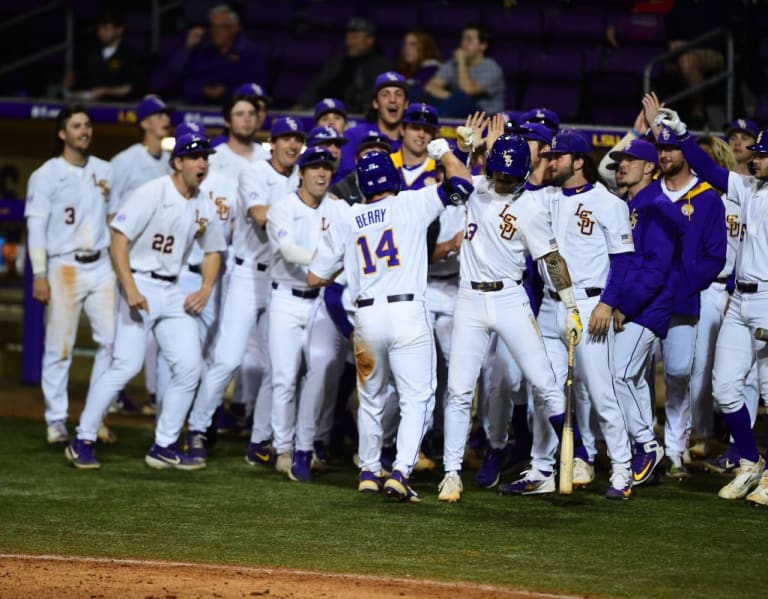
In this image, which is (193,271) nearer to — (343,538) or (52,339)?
(52,339)

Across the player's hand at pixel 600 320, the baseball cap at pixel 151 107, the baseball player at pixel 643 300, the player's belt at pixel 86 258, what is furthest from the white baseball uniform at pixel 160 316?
the baseball player at pixel 643 300

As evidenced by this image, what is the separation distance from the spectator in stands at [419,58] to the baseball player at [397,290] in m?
3.77

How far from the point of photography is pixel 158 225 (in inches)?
286

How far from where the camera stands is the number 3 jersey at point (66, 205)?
803cm

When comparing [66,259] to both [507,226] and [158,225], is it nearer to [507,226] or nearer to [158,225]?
[158,225]

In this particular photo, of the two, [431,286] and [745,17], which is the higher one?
[745,17]

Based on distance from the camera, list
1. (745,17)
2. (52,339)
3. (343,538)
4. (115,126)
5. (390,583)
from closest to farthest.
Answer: (390,583) < (343,538) < (52,339) < (745,17) < (115,126)

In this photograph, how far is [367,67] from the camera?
33.7 ft

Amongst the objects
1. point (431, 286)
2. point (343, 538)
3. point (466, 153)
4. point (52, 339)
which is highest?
point (466, 153)

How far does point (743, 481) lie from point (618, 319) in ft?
3.42

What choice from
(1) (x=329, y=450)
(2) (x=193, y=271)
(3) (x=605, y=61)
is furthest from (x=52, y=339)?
(3) (x=605, y=61)

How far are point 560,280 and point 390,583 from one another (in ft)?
6.64

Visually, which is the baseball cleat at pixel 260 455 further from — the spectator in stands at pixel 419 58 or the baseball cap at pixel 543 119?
the spectator in stands at pixel 419 58

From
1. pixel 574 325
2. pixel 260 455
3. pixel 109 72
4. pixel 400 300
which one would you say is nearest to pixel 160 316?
pixel 260 455
